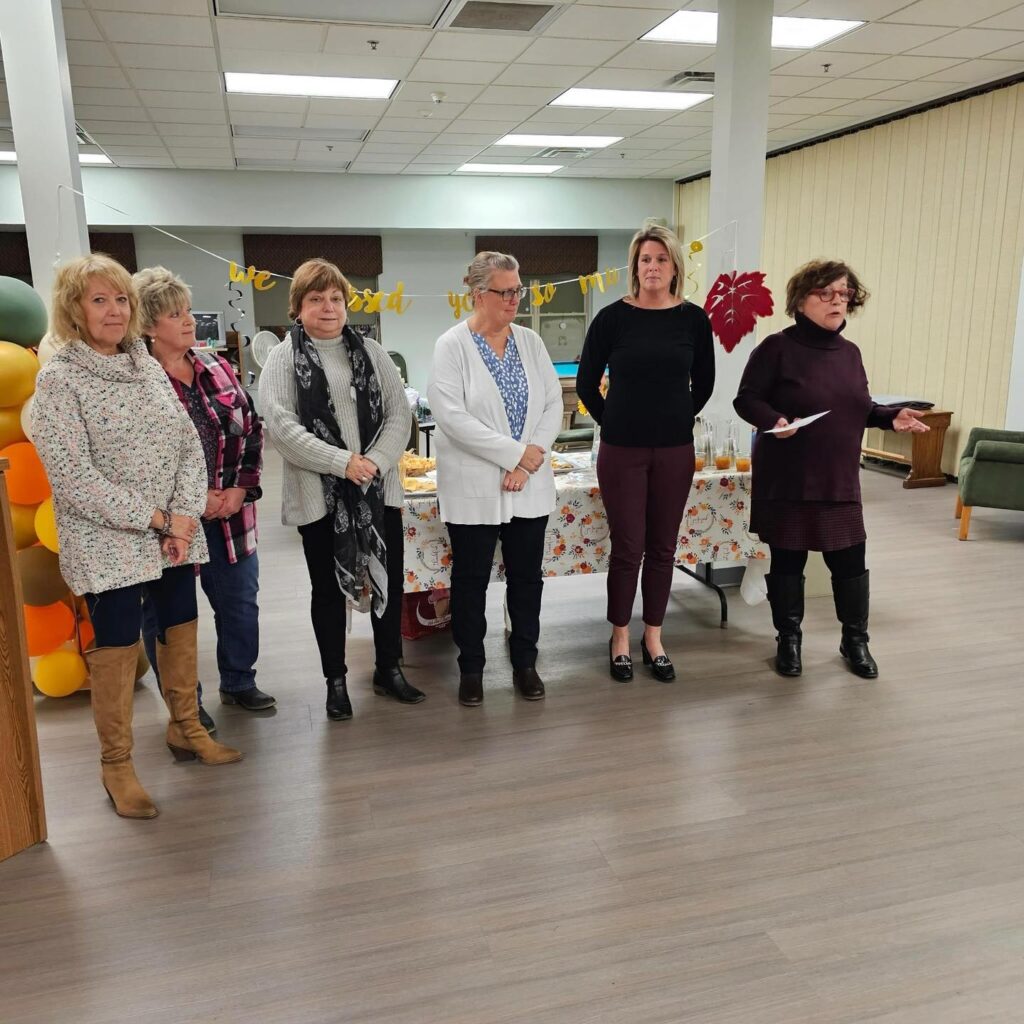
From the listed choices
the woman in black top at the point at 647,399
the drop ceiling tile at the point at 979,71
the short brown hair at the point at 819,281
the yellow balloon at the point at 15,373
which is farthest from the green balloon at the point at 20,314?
the drop ceiling tile at the point at 979,71

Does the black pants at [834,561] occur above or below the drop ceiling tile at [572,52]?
below

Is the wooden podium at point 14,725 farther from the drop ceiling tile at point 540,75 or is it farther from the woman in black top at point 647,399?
the drop ceiling tile at point 540,75

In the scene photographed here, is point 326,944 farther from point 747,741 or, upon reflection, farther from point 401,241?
point 401,241

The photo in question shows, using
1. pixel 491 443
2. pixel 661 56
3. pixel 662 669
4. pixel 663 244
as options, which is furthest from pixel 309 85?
pixel 662 669

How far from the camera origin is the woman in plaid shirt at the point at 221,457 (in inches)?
101

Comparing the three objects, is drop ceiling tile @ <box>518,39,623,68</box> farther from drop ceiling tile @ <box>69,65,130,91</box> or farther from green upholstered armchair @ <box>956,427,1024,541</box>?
green upholstered armchair @ <box>956,427,1024,541</box>

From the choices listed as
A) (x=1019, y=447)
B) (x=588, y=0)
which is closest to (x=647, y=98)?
(x=588, y=0)

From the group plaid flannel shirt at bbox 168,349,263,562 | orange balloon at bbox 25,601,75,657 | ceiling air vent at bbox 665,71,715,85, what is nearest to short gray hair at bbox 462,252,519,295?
plaid flannel shirt at bbox 168,349,263,562

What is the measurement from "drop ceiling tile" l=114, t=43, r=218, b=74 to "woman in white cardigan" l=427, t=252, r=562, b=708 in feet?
12.1

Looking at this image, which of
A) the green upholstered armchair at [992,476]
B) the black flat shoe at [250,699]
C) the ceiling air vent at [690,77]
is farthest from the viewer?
the ceiling air vent at [690,77]

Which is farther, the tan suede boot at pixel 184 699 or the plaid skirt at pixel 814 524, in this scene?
the plaid skirt at pixel 814 524

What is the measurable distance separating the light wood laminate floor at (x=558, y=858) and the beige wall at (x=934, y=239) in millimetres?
4092

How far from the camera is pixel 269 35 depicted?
5.10 metres

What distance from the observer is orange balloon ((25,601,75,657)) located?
300 centimetres
